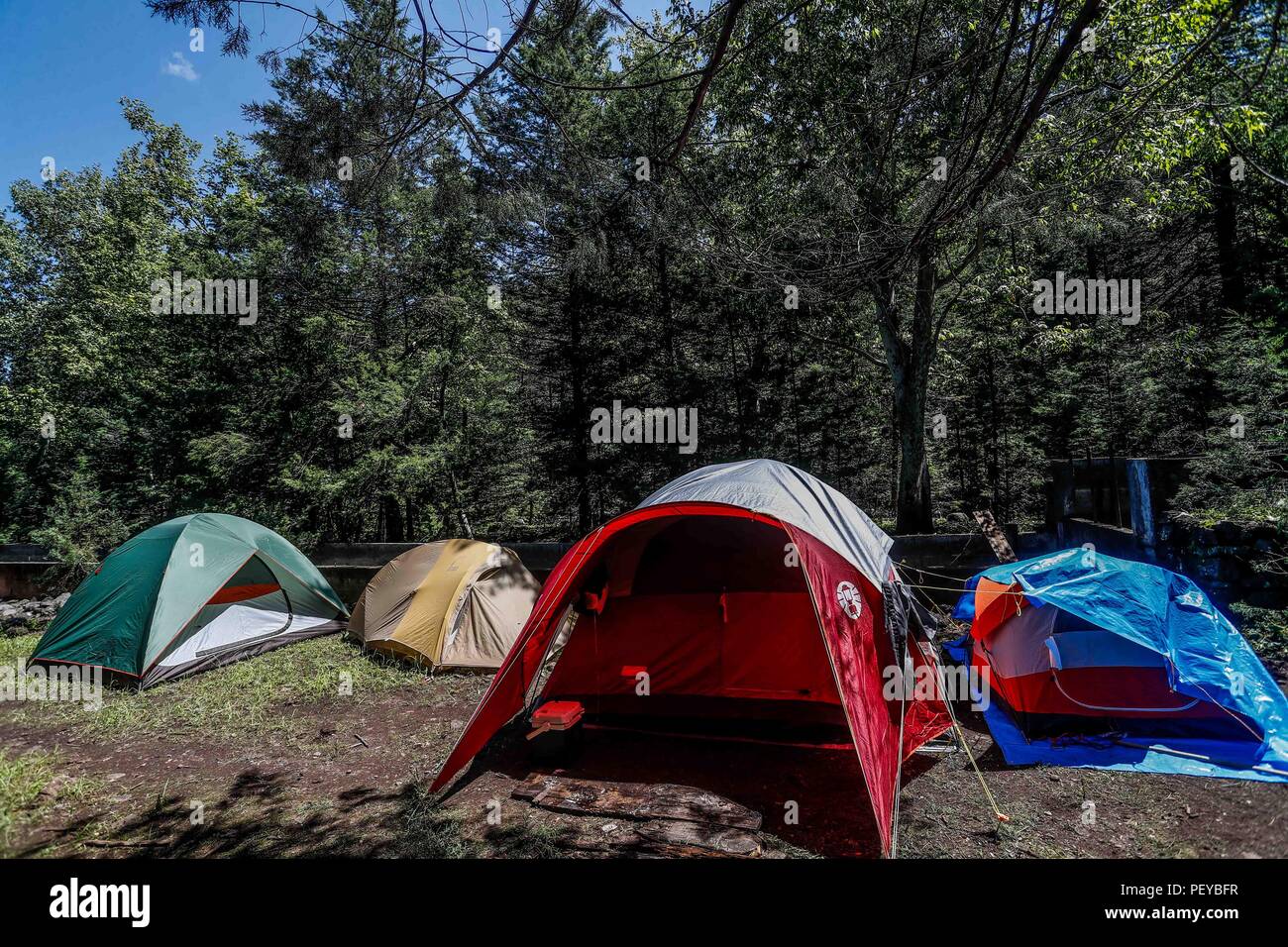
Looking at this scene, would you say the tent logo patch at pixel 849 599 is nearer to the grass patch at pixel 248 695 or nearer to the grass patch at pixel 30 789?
the grass patch at pixel 248 695

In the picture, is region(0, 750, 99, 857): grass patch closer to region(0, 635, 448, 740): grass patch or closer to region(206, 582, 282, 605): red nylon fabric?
region(0, 635, 448, 740): grass patch

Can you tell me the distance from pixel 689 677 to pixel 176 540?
533 cm

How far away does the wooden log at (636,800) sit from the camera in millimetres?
3566

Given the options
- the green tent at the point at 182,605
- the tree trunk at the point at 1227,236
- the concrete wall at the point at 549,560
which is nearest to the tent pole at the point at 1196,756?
the concrete wall at the point at 549,560

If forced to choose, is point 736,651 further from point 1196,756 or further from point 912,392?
point 912,392

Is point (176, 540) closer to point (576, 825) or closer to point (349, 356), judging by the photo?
point (576, 825)

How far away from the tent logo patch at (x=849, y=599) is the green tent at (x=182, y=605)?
6158 millimetres

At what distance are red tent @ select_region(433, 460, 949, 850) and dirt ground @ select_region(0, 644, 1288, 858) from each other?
0.37 meters

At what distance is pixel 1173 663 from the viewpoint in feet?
13.2

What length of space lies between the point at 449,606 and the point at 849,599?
4.20 m

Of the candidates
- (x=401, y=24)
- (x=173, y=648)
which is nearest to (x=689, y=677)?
(x=401, y=24)

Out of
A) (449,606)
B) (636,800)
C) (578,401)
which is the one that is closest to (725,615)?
(636,800)

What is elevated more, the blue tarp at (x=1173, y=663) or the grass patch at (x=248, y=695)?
the blue tarp at (x=1173, y=663)
